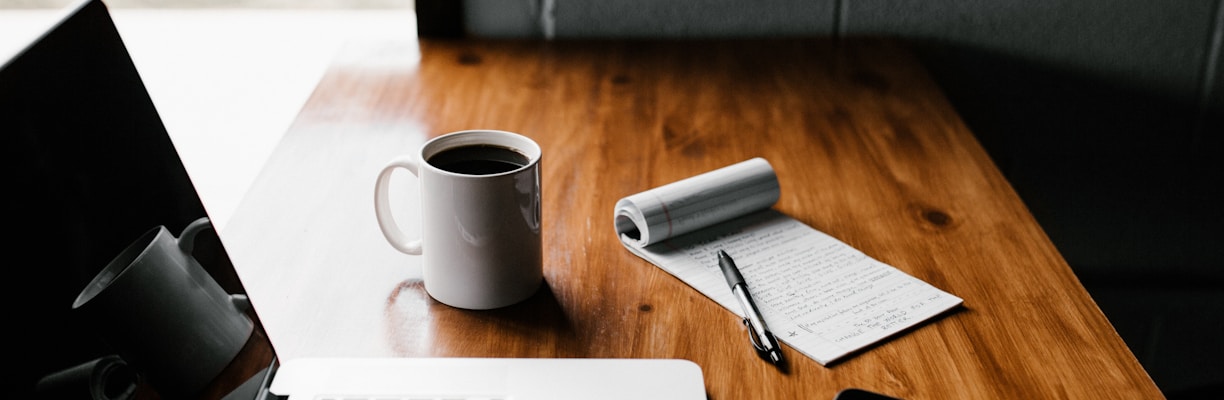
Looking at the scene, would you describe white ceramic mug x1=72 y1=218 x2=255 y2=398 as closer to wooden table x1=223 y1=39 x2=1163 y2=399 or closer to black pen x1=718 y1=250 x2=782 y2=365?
wooden table x1=223 y1=39 x2=1163 y2=399

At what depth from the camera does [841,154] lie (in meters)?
1.08

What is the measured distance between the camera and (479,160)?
2.44 feet

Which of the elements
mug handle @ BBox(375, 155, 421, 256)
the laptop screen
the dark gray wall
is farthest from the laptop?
the dark gray wall

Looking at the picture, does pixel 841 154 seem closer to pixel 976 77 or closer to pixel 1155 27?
pixel 976 77

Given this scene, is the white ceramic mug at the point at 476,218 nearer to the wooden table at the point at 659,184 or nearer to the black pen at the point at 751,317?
the wooden table at the point at 659,184

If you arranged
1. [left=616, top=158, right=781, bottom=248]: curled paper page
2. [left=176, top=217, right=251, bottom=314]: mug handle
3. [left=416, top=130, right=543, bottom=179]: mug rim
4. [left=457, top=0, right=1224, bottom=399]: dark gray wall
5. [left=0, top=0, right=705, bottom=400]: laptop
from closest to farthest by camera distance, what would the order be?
[left=0, top=0, right=705, bottom=400]: laptop → [left=176, top=217, right=251, bottom=314]: mug handle → [left=416, top=130, right=543, bottom=179]: mug rim → [left=616, top=158, right=781, bottom=248]: curled paper page → [left=457, top=0, right=1224, bottom=399]: dark gray wall

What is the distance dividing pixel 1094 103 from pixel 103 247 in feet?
4.97

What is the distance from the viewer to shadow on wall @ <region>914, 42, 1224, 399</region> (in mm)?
1566

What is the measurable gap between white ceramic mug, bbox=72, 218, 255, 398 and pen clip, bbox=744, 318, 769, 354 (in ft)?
1.17

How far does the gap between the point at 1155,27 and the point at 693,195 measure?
1.03 metres

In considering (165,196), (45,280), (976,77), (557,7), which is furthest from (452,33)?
(45,280)

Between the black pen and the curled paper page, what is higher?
the curled paper page

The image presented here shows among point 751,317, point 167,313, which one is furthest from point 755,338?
→ point 167,313

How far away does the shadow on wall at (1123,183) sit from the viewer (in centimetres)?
157
